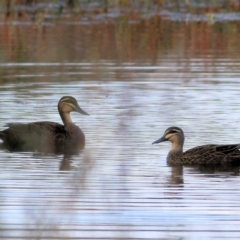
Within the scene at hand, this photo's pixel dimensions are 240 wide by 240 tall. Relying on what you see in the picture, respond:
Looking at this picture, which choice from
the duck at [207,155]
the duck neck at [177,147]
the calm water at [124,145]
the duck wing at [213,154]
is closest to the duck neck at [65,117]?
the calm water at [124,145]

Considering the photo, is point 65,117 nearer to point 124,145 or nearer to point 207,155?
point 124,145

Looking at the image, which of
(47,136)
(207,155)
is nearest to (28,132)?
(47,136)

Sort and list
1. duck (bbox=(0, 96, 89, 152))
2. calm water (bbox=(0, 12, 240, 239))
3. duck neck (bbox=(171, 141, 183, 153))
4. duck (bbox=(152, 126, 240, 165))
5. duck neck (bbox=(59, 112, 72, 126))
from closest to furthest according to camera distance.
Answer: calm water (bbox=(0, 12, 240, 239))
duck (bbox=(152, 126, 240, 165))
duck neck (bbox=(171, 141, 183, 153))
duck (bbox=(0, 96, 89, 152))
duck neck (bbox=(59, 112, 72, 126))

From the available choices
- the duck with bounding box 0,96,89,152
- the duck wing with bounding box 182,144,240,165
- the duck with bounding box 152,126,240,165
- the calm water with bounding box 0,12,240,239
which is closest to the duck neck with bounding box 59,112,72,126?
the duck with bounding box 0,96,89,152

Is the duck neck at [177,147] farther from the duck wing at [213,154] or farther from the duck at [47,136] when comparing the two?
the duck at [47,136]

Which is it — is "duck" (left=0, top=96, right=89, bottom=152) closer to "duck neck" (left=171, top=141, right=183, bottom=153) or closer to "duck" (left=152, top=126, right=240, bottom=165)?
"duck neck" (left=171, top=141, right=183, bottom=153)

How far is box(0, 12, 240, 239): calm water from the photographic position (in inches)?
291

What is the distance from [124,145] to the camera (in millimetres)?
11461

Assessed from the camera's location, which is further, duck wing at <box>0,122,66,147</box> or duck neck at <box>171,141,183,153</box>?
duck wing at <box>0,122,66,147</box>

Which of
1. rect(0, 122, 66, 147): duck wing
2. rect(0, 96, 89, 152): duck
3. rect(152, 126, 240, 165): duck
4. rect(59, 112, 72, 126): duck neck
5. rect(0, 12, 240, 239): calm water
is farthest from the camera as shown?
rect(59, 112, 72, 126): duck neck

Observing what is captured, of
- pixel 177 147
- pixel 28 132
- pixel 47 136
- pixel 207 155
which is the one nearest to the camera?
pixel 207 155

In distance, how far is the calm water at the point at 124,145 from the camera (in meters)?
7.40

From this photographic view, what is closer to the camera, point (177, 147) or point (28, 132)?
point (177, 147)

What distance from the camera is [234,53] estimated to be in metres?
20.6
